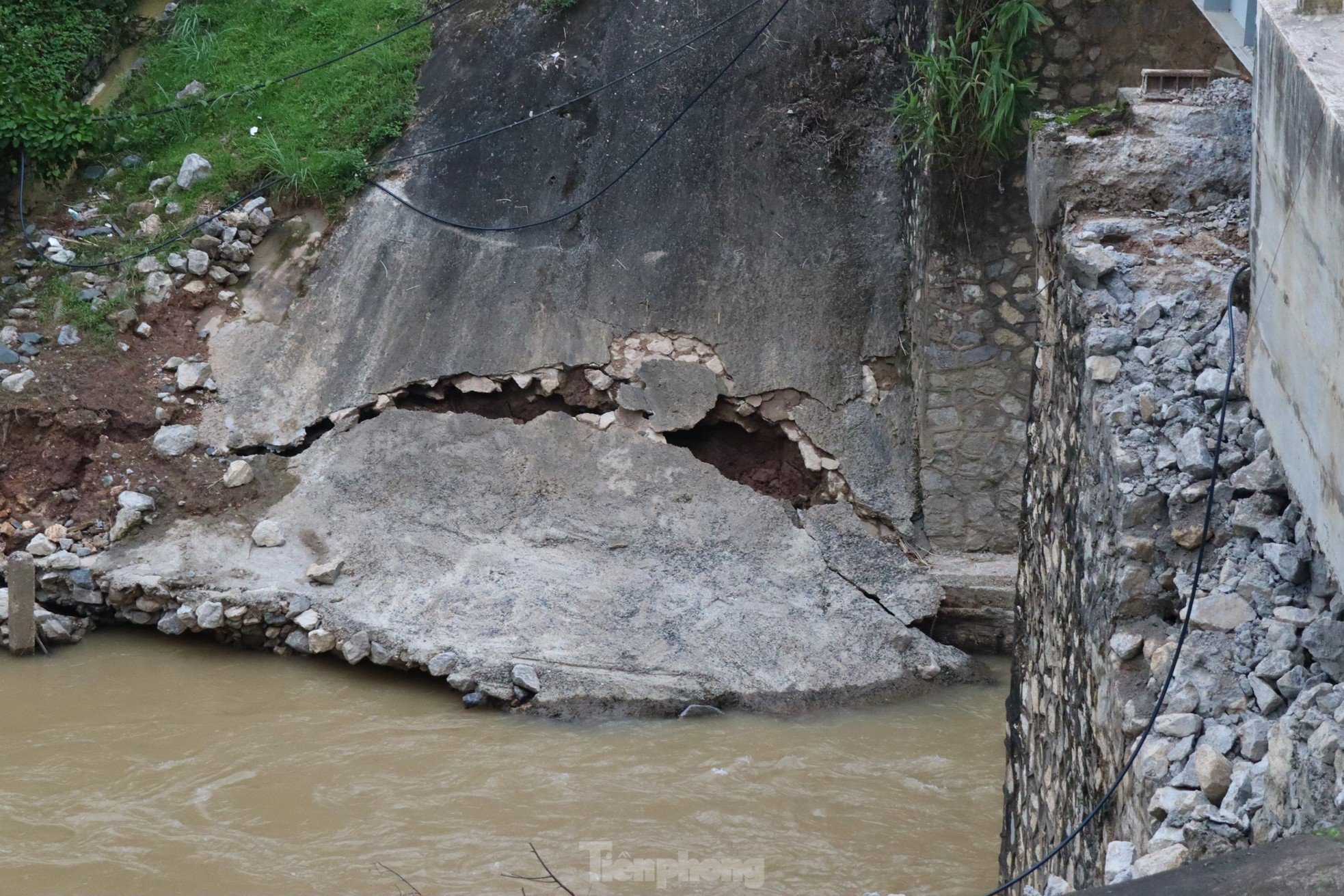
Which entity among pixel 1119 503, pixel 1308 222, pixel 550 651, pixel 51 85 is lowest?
pixel 550 651

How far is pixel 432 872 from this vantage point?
519 cm

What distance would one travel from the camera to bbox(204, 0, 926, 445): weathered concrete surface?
776cm

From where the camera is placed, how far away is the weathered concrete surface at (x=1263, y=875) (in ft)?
5.92

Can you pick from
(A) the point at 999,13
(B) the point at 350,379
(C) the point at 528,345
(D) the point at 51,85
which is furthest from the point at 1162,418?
(D) the point at 51,85

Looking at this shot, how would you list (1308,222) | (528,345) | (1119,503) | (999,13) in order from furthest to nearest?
(528,345), (999,13), (1119,503), (1308,222)

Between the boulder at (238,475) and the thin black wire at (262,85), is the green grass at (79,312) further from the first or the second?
the thin black wire at (262,85)

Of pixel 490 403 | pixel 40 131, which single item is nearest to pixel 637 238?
pixel 490 403

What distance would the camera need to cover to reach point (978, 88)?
640 centimetres

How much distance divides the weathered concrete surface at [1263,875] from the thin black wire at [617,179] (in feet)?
A: 22.5

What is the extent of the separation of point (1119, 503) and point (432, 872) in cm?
341

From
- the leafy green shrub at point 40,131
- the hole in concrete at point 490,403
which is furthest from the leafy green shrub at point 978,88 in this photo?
the leafy green shrub at point 40,131

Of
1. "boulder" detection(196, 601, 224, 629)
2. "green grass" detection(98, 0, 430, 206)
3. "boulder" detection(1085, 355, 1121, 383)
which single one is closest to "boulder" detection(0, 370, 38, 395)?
"green grass" detection(98, 0, 430, 206)

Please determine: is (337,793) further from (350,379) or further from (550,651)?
(350,379)

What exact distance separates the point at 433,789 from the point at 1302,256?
4424 millimetres
